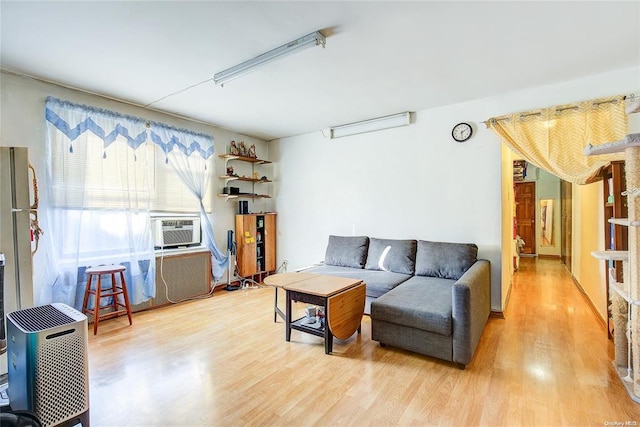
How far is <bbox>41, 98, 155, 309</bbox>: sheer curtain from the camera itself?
111 inches

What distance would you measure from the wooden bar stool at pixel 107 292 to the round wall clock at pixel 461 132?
3.96 m

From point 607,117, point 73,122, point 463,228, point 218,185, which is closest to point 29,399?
point 73,122

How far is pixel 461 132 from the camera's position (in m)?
3.43

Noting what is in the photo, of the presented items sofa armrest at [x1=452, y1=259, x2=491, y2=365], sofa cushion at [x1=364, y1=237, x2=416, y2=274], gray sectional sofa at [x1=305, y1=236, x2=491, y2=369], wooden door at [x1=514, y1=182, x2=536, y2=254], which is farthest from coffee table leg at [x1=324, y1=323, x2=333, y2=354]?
wooden door at [x1=514, y1=182, x2=536, y2=254]

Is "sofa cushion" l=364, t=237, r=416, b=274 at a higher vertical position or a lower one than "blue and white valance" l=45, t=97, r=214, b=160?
lower

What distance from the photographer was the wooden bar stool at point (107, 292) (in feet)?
9.29

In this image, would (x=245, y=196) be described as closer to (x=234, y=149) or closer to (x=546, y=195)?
(x=234, y=149)

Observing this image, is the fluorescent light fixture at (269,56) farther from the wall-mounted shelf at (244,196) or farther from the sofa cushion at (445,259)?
the sofa cushion at (445,259)

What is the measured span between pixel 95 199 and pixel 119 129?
0.82m

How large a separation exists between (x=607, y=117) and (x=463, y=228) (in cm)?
159

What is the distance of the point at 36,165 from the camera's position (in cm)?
273

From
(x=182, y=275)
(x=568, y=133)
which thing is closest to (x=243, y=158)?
(x=182, y=275)

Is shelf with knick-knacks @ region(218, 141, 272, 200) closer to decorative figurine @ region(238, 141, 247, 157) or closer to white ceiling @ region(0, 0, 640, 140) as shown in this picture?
decorative figurine @ region(238, 141, 247, 157)

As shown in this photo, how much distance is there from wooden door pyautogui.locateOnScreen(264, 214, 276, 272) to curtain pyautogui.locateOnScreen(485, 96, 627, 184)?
3.46 meters
